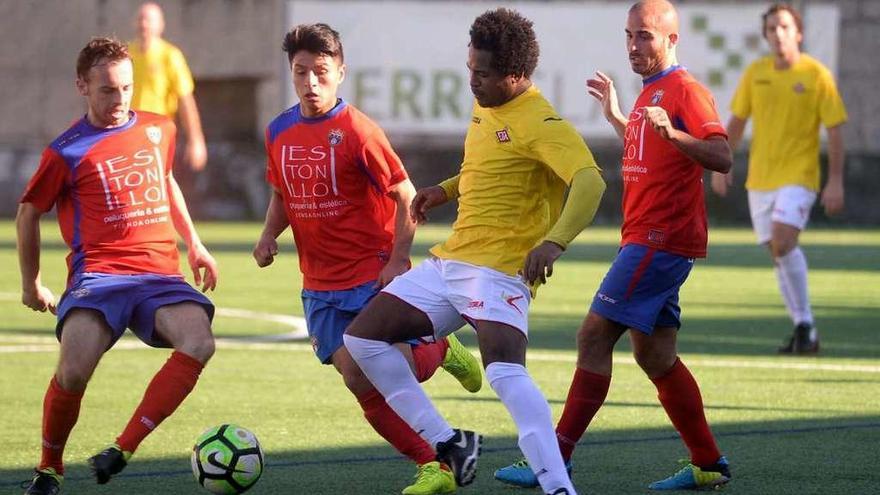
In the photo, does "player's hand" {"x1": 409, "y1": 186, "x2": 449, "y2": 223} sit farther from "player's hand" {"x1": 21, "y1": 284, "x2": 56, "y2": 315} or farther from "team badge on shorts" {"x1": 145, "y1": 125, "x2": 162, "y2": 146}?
"player's hand" {"x1": 21, "y1": 284, "x2": 56, "y2": 315}

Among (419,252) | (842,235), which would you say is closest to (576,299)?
(419,252)

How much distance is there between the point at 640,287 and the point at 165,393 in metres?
1.87

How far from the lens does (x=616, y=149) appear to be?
2850cm

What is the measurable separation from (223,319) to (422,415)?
699 cm

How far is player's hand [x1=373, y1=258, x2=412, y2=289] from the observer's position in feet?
23.0

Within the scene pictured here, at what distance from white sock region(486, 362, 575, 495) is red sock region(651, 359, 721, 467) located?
94 cm

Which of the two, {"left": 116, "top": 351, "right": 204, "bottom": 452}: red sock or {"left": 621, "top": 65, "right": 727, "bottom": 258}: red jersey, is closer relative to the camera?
{"left": 116, "top": 351, "right": 204, "bottom": 452}: red sock

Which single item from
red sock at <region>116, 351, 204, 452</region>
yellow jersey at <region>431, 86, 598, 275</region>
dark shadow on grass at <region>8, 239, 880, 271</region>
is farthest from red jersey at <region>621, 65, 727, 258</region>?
dark shadow on grass at <region>8, 239, 880, 271</region>

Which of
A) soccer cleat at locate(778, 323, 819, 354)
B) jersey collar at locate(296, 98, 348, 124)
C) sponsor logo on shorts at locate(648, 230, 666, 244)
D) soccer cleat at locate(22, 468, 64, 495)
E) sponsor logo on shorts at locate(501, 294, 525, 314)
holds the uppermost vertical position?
jersey collar at locate(296, 98, 348, 124)

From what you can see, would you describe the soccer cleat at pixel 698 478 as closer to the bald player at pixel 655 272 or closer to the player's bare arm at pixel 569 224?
the bald player at pixel 655 272

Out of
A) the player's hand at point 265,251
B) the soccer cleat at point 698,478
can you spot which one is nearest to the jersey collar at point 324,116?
the player's hand at point 265,251

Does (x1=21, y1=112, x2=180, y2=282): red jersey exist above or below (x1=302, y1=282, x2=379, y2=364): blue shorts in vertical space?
above

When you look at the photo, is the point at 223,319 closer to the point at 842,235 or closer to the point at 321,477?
the point at 321,477

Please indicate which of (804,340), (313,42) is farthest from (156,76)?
(313,42)
